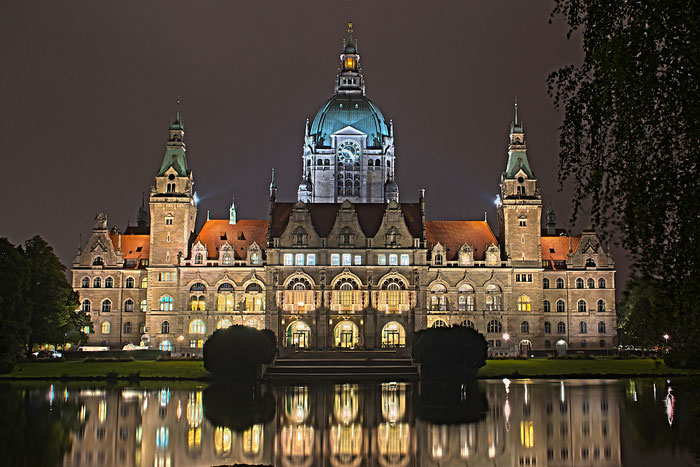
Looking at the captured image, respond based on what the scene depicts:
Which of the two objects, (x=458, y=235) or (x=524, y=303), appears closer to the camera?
(x=524, y=303)

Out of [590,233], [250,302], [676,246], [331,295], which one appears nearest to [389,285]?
[331,295]

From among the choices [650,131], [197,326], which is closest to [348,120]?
[197,326]

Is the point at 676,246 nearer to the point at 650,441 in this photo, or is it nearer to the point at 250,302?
the point at 650,441

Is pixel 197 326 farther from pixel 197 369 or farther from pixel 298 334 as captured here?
pixel 197 369

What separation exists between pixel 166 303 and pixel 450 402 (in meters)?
61.4

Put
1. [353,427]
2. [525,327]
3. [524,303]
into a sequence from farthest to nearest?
[524,303] < [525,327] < [353,427]

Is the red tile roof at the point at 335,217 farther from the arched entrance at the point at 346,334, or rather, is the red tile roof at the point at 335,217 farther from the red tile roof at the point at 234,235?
the arched entrance at the point at 346,334

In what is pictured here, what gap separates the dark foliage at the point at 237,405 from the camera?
34562 millimetres

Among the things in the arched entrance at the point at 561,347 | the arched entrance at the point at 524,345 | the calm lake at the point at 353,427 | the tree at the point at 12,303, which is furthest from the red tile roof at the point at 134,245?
the calm lake at the point at 353,427

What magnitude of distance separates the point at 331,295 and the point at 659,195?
78796 millimetres

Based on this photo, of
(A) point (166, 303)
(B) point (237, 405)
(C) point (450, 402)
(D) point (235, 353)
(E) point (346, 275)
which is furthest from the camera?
(A) point (166, 303)

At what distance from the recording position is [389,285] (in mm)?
95250

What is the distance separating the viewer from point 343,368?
6756 cm

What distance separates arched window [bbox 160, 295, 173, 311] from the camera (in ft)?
323
